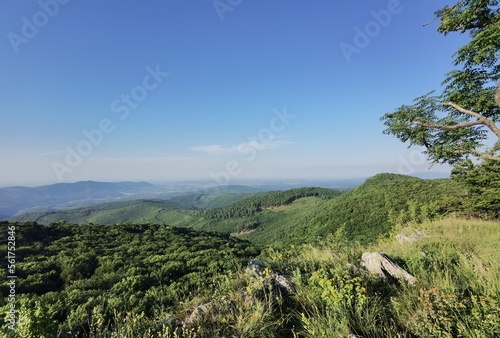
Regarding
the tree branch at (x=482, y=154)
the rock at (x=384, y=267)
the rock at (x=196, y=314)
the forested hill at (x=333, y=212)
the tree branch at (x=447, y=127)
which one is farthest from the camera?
the forested hill at (x=333, y=212)

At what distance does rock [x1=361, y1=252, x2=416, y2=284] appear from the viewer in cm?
457

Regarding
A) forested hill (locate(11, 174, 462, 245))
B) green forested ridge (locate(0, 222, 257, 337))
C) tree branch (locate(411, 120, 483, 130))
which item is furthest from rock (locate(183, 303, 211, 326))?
forested hill (locate(11, 174, 462, 245))

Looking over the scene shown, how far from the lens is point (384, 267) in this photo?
495 centimetres

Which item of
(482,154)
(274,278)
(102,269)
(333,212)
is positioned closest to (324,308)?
(274,278)

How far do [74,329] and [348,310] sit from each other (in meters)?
4.69

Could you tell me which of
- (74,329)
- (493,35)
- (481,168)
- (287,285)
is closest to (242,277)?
(287,285)

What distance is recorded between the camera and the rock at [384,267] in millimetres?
4574

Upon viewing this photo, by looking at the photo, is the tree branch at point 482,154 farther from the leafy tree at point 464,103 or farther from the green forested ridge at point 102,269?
the green forested ridge at point 102,269

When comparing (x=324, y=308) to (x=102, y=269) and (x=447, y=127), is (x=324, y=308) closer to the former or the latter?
(x=447, y=127)

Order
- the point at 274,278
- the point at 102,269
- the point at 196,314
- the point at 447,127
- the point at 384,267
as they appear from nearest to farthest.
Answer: the point at 196,314 < the point at 274,278 < the point at 384,267 < the point at 447,127 < the point at 102,269

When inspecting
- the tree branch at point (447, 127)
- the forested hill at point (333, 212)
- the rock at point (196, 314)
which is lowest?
the forested hill at point (333, 212)

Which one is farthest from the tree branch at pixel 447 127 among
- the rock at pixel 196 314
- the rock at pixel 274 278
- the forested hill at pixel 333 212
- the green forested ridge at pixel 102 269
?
the forested hill at pixel 333 212

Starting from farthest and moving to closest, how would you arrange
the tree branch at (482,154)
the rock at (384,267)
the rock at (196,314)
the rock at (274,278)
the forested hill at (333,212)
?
1. the forested hill at (333,212)
2. the tree branch at (482,154)
3. the rock at (384,267)
4. the rock at (274,278)
5. the rock at (196,314)

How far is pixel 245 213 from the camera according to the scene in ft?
560
